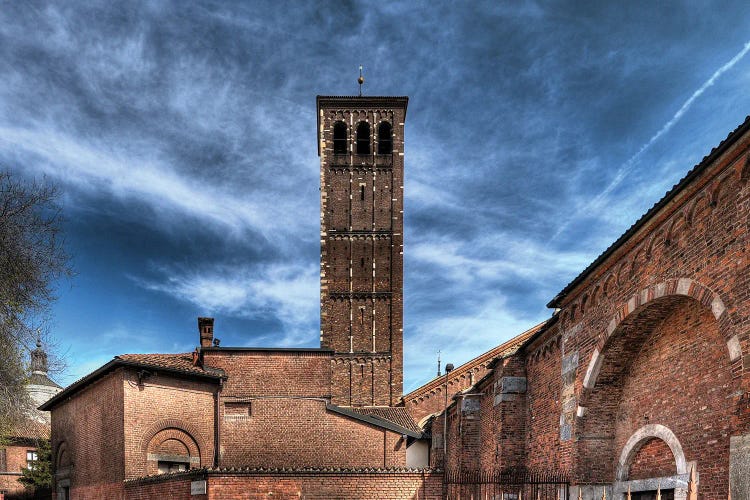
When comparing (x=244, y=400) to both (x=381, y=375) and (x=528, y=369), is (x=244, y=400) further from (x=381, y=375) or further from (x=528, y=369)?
(x=381, y=375)

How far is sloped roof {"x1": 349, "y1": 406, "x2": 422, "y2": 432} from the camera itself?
28.3 m

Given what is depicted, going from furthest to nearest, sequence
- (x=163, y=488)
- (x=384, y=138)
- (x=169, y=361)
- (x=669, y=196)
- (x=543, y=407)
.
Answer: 1. (x=384, y=138)
2. (x=169, y=361)
3. (x=163, y=488)
4. (x=543, y=407)
5. (x=669, y=196)

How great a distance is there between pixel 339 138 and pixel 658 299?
3056 cm

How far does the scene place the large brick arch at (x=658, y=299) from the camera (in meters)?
6.70

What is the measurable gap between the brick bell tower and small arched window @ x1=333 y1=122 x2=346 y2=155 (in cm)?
6

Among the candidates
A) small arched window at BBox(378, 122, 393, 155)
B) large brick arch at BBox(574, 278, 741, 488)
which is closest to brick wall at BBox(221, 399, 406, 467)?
large brick arch at BBox(574, 278, 741, 488)

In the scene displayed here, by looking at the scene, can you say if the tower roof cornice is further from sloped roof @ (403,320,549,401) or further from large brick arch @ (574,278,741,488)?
A: large brick arch @ (574,278,741,488)

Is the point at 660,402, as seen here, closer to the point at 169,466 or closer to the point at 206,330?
the point at 169,466

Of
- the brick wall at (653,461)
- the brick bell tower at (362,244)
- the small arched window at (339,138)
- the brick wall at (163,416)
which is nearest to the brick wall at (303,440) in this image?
the brick wall at (163,416)

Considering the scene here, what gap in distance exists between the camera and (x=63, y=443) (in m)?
21.9

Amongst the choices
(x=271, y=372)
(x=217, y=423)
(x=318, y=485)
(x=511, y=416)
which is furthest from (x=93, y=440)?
(x=511, y=416)

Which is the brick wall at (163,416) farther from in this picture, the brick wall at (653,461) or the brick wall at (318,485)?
the brick wall at (653,461)

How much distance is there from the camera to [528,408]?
14.0 meters

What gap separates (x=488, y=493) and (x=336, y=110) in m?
27.2
